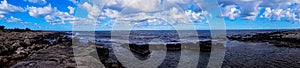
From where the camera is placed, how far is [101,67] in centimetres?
1777

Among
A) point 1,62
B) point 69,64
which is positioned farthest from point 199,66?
point 1,62

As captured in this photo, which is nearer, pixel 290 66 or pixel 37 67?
pixel 37 67

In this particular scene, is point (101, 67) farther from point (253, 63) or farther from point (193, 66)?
point (253, 63)

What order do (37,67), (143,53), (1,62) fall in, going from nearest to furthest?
1. (37,67)
2. (1,62)
3. (143,53)

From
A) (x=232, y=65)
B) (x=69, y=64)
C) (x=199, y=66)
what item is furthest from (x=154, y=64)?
(x=69, y=64)

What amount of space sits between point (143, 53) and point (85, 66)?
1413 centimetres

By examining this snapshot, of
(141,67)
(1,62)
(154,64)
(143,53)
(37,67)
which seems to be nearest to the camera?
(37,67)

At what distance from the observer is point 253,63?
23781 millimetres

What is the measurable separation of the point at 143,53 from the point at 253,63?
12.0 m

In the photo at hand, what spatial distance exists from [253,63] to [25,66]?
A: 17.9m

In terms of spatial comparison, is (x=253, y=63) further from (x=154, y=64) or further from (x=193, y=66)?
(x=154, y=64)

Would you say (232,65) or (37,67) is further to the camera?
(232,65)

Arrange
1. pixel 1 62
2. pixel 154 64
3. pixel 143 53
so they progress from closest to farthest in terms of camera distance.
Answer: pixel 1 62
pixel 154 64
pixel 143 53

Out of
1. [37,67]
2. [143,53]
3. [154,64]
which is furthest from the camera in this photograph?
[143,53]
